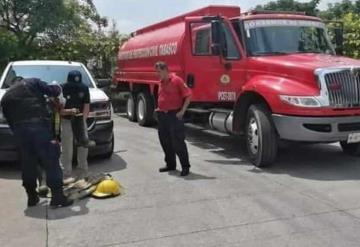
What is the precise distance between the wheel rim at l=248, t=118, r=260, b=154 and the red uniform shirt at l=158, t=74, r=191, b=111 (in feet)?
4.16

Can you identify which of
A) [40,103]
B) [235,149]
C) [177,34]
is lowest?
[235,149]

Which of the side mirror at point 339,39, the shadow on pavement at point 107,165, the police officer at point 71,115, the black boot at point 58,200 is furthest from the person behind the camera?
the side mirror at point 339,39

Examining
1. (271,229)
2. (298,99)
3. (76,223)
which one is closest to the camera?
(271,229)

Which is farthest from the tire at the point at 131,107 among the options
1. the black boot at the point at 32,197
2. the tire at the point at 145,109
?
the black boot at the point at 32,197

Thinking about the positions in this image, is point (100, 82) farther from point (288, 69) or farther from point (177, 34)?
point (288, 69)

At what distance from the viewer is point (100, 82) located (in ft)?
34.2

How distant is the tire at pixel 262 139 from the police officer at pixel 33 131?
3238 millimetres

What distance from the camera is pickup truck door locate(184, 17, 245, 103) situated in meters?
9.62

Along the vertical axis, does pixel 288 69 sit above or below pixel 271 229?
above

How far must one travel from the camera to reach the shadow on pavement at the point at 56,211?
20.1ft

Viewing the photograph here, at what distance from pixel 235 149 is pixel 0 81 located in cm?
437

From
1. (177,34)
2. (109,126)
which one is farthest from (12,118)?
(177,34)

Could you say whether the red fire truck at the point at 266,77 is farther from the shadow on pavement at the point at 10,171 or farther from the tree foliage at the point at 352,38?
the tree foliage at the point at 352,38

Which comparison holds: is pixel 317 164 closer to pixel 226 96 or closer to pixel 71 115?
pixel 226 96
